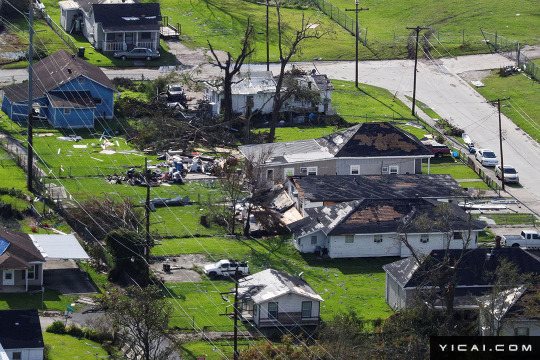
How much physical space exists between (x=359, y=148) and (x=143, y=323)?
1299 inches

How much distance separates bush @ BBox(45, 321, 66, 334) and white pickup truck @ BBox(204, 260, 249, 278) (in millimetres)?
11231

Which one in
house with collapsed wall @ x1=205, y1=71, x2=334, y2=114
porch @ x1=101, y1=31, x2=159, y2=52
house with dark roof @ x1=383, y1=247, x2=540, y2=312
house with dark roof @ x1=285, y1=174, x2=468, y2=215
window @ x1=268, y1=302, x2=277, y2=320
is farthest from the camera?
porch @ x1=101, y1=31, x2=159, y2=52

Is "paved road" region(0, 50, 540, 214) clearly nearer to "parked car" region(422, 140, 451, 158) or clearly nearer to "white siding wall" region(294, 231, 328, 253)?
"parked car" region(422, 140, 451, 158)

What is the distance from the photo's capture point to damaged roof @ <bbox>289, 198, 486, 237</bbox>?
75500mm

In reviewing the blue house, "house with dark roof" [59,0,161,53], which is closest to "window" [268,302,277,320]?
the blue house

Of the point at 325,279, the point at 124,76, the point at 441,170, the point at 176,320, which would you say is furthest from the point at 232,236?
the point at 124,76

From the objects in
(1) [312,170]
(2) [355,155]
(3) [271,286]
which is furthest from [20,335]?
(2) [355,155]

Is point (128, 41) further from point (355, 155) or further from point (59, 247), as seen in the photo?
point (59, 247)

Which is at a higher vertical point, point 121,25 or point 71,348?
point 121,25

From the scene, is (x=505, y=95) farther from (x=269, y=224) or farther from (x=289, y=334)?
(x=289, y=334)

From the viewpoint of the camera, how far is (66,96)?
96.6 meters

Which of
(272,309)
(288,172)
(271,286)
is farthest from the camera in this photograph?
(288,172)

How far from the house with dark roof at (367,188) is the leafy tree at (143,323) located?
70.1ft

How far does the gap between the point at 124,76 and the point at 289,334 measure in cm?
4931
